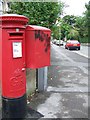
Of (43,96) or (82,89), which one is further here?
(82,89)

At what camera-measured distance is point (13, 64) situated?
3971mm

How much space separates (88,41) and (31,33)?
54341 millimetres

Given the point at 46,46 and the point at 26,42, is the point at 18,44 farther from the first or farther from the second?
the point at 46,46

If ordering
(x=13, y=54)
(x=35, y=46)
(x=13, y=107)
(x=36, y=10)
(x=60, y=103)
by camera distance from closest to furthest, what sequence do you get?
(x=13, y=54), (x=13, y=107), (x=35, y=46), (x=60, y=103), (x=36, y=10)

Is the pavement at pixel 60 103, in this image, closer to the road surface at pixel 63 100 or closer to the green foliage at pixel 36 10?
the road surface at pixel 63 100

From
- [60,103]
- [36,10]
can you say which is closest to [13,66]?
[60,103]

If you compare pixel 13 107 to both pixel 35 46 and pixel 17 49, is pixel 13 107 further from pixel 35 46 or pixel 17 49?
pixel 35 46

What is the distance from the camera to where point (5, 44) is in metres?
3.94

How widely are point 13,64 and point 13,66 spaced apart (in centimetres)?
3

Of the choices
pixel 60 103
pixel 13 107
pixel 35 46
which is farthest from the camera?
pixel 60 103

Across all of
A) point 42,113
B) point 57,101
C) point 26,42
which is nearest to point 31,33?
point 26,42

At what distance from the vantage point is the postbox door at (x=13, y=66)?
3941 millimetres

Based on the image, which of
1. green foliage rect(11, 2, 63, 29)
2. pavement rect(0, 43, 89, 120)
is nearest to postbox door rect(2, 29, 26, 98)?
pavement rect(0, 43, 89, 120)

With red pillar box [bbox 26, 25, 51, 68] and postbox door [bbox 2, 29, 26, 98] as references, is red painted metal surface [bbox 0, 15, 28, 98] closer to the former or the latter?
postbox door [bbox 2, 29, 26, 98]
